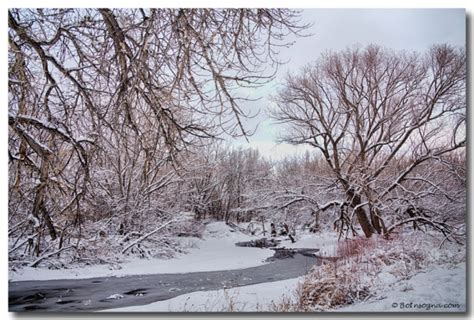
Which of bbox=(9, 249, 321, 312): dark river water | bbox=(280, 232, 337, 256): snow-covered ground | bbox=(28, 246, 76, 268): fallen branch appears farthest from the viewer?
bbox=(280, 232, 337, 256): snow-covered ground

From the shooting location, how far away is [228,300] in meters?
2.78

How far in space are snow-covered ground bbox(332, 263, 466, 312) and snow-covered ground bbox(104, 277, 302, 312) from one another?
443 mm

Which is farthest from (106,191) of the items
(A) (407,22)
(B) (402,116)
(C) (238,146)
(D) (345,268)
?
(A) (407,22)

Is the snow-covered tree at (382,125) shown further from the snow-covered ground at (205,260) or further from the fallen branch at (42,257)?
the fallen branch at (42,257)

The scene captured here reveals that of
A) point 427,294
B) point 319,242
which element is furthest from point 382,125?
point 427,294

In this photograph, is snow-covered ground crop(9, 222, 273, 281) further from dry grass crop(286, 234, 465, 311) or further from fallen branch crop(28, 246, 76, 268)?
dry grass crop(286, 234, 465, 311)

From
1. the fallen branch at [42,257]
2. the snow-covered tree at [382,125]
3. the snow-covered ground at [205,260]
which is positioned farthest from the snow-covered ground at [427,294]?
the fallen branch at [42,257]

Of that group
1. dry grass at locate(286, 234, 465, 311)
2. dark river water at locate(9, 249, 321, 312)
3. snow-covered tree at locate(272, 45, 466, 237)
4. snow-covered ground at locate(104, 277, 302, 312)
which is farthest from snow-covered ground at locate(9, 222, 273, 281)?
snow-covered tree at locate(272, 45, 466, 237)

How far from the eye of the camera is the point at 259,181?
3.03 metres

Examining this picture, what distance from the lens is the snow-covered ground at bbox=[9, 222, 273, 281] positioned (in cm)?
290

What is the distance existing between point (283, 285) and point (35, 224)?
1.82m

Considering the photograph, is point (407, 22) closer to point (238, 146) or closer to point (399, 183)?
point (399, 183)

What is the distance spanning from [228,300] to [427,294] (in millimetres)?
1344

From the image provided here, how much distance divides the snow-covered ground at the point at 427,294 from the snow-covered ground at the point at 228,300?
0.44m
